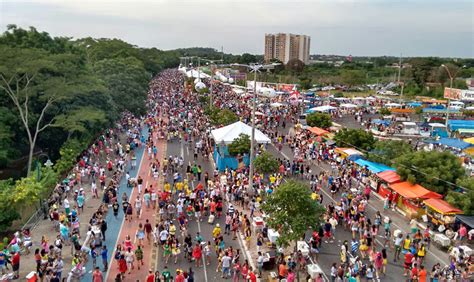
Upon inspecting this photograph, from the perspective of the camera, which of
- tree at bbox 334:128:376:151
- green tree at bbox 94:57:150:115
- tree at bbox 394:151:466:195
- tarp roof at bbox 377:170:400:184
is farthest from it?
green tree at bbox 94:57:150:115

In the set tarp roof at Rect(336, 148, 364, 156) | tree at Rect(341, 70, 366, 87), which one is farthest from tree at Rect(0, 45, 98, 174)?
tree at Rect(341, 70, 366, 87)

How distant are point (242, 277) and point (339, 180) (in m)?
13.5

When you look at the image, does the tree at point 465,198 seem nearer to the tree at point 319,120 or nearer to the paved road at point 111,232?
the paved road at point 111,232

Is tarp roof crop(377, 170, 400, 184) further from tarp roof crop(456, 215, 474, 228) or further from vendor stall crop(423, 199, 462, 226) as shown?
tarp roof crop(456, 215, 474, 228)

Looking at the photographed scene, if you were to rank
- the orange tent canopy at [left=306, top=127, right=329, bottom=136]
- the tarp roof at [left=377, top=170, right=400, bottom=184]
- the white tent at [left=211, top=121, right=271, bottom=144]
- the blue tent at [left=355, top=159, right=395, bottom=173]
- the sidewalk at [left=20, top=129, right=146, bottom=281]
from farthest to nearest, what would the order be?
the orange tent canopy at [left=306, top=127, right=329, bottom=136] → the white tent at [left=211, top=121, right=271, bottom=144] → the blue tent at [left=355, top=159, right=395, bottom=173] → the tarp roof at [left=377, top=170, right=400, bottom=184] → the sidewalk at [left=20, top=129, right=146, bottom=281]

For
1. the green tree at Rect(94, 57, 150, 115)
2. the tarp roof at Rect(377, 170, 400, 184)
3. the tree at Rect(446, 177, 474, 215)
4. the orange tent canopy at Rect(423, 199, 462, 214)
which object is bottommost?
the orange tent canopy at Rect(423, 199, 462, 214)

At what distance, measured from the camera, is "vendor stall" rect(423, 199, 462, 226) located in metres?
21.7

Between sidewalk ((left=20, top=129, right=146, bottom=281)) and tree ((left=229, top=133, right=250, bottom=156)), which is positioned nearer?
sidewalk ((left=20, top=129, right=146, bottom=281))

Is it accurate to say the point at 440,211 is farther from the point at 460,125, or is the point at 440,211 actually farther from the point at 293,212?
the point at 460,125

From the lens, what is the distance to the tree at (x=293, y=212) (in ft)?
53.9

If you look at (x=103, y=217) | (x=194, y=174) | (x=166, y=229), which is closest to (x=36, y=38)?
(x=194, y=174)

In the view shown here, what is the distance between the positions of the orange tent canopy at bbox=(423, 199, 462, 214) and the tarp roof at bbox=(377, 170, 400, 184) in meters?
3.05

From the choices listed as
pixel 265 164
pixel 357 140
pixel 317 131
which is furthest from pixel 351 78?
pixel 265 164

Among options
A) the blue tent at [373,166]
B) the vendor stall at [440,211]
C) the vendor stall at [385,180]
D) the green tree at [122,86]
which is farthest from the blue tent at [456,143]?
the green tree at [122,86]
